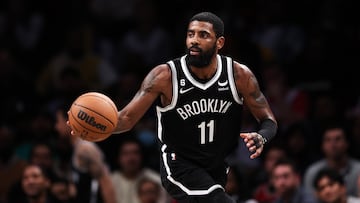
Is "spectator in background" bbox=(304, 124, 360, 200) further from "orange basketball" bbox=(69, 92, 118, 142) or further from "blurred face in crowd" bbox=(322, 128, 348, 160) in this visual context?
"orange basketball" bbox=(69, 92, 118, 142)

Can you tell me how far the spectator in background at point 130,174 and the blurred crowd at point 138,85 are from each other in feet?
0.04

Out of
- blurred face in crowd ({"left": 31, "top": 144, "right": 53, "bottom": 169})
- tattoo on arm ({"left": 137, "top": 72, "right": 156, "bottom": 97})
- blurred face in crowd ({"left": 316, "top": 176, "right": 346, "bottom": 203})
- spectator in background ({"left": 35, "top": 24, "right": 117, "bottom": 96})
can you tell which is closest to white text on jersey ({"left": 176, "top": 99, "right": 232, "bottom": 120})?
tattoo on arm ({"left": 137, "top": 72, "right": 156, "bottom": 97})

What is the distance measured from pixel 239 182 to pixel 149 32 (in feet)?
10.5

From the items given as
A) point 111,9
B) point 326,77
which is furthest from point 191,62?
point 111,9

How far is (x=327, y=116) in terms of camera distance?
39.9 feet

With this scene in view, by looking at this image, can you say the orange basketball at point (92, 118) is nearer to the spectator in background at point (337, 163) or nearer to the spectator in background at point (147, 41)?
the spectator in background at point (337, 163)

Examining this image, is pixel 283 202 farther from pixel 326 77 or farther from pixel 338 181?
pixel 326 77

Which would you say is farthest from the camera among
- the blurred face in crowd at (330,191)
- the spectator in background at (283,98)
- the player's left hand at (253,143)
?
the spectator in background at (283,98)

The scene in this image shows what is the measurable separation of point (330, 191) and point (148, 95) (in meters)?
3.18

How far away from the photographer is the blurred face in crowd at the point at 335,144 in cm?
1138

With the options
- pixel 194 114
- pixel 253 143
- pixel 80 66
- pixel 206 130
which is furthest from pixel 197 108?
pixel 80 66

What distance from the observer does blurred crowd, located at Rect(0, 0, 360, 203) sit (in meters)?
11.3

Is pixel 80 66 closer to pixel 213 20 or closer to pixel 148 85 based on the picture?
pixel 148 85

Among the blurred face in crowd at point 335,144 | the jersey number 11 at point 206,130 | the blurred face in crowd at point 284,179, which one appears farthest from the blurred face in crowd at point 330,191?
the jersey number 11 at point 206,130
